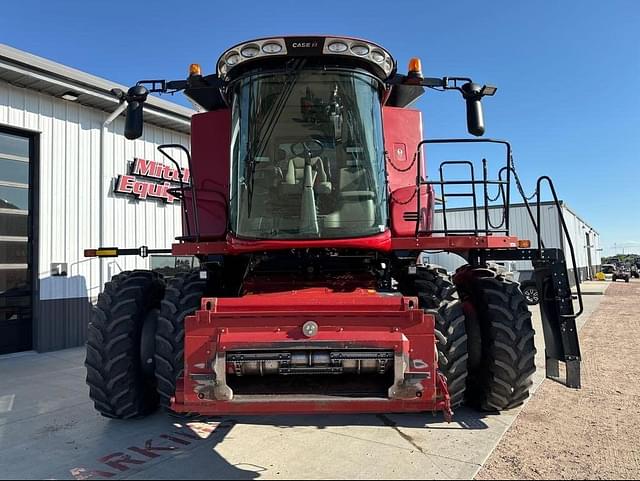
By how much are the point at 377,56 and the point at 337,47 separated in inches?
14.3

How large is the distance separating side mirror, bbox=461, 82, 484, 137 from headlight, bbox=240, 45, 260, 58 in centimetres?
186

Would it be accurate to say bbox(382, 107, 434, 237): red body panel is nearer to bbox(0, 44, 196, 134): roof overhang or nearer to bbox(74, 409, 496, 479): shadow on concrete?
bbox(74, 409, 496, 479): shadow on concrete

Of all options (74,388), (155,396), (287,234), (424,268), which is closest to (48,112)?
(74,388)

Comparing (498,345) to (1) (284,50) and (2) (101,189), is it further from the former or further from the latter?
(2) (101,189)

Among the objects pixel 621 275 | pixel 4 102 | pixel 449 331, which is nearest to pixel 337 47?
pixel 449 331

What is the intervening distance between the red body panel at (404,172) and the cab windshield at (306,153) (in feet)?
1.36

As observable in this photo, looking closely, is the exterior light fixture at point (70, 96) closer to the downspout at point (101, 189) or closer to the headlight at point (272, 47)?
the downspout at point (101, 189)

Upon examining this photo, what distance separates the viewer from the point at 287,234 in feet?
12.9

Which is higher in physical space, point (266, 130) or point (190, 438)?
point (266, 130)

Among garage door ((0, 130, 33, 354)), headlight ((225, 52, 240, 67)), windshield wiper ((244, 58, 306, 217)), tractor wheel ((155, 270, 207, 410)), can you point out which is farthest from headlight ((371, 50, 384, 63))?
garage door ((0, 130, 33, 354))

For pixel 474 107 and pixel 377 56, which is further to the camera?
pixel 474 107

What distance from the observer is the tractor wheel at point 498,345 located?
432cm

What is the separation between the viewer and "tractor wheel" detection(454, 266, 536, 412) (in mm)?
4316

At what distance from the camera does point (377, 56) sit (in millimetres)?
4070
